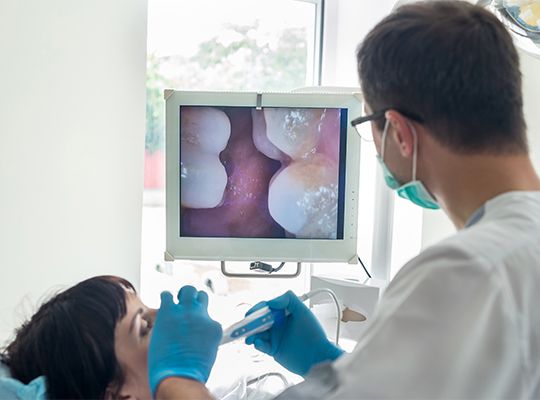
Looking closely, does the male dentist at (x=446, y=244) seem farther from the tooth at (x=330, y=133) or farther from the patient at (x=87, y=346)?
the tooth at (x=330, y=133)

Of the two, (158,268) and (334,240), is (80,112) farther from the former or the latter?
(334,240)

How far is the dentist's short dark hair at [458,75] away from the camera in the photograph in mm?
919

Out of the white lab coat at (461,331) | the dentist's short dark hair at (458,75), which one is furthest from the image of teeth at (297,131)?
the white lab coat at (461,331)

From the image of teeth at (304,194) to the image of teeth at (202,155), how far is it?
16 cm

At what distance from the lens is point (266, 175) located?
1.62 meters

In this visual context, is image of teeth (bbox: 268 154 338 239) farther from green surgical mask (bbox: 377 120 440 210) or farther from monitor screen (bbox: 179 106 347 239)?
green surgical mask (bbox: 377 120 440 210)

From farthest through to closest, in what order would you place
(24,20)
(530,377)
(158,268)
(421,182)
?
(158,268), (24,20), (421,182), (530,377)

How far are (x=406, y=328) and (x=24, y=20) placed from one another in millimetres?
1358

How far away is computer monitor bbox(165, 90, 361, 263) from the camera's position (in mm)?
1594

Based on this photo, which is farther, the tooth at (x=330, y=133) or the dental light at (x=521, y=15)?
the tooth at (x=330, y=133)

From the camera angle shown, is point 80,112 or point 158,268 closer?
point 80,112

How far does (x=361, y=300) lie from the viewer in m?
1.74

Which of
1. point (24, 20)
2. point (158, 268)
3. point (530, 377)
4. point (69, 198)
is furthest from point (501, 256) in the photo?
point (158, 268)

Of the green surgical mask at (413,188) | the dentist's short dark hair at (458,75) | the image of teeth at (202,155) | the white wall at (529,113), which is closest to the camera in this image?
the dentist's short dark hair at (458,75)
